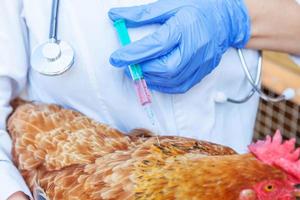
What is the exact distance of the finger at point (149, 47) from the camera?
3.10 feet

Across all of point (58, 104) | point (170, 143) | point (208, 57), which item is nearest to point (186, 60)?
point (208, 57)

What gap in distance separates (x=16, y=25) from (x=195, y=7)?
320 millimetres

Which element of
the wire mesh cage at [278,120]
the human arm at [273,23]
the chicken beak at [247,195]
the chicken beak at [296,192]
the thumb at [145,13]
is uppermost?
the thumb at [145,13]

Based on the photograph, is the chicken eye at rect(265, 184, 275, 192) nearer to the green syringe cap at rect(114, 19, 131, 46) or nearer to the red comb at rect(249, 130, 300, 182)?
the red comb at rect(249, 130, 300, 182)

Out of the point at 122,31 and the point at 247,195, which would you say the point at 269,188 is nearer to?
the point at 247,195

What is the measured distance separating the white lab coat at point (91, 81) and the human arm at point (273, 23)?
36 millimetres

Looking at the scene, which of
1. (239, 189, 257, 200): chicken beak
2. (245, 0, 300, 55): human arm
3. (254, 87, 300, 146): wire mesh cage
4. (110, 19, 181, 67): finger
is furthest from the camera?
(254, 87, 300, 146): wire mesh cage

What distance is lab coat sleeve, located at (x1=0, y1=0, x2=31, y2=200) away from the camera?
3.22ft

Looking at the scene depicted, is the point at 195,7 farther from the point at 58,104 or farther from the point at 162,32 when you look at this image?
the point at 58,104

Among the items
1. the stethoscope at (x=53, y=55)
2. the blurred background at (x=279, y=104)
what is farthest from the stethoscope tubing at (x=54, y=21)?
the blurred background at (x=279, y=104)

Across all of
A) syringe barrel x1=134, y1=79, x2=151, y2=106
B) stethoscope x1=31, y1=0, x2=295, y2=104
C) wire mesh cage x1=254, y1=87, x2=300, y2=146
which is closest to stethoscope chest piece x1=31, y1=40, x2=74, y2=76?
stethoscope x1=31, y1=0, x2=295, y2=104

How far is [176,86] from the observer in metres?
1.02

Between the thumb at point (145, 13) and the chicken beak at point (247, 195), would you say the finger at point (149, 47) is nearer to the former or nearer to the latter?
the thumb at point (145, 13)

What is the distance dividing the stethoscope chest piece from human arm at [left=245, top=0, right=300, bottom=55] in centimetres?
34
